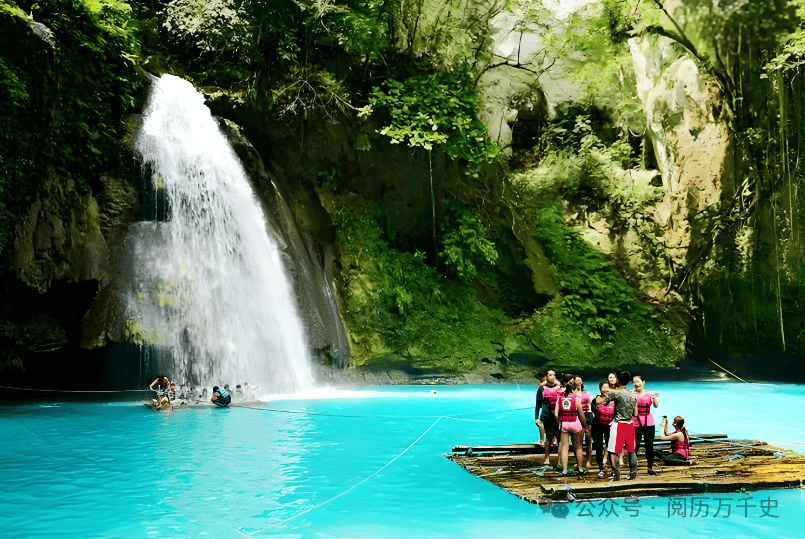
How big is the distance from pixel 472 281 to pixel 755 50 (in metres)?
10.7

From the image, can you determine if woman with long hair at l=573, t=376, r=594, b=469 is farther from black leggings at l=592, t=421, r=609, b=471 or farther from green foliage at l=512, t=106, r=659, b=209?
green foliage at l=512, t=106, r=659, b=209

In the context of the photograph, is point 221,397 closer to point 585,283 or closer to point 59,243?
point 59,243

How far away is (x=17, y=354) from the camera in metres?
12.8

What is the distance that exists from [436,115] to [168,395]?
35.3 ft

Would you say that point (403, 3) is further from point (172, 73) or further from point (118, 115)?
point (118, 115)

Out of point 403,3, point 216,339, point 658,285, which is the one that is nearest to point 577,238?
point 658,285

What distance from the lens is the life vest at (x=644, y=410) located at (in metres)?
6.79

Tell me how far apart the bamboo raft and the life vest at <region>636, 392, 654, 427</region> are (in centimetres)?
55

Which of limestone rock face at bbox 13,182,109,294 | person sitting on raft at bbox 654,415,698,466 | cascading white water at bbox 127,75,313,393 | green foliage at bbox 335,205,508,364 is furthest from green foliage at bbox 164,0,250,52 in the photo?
person sitting on raft at bbox 654,415,698,466

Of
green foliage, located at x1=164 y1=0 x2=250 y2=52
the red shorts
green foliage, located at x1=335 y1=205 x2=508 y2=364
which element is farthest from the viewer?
green foliage, located at x1=335 y1=205 x2=508 y2=364

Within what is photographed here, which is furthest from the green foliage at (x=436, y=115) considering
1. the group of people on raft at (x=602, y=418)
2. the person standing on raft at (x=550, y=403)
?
the group of people on raft at (x=602, y=418)

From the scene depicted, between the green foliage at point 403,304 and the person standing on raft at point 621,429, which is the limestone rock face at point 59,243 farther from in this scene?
the person standing on raft at point 621,429

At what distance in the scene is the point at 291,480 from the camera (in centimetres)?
652

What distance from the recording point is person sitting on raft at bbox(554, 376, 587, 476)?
262 inches
